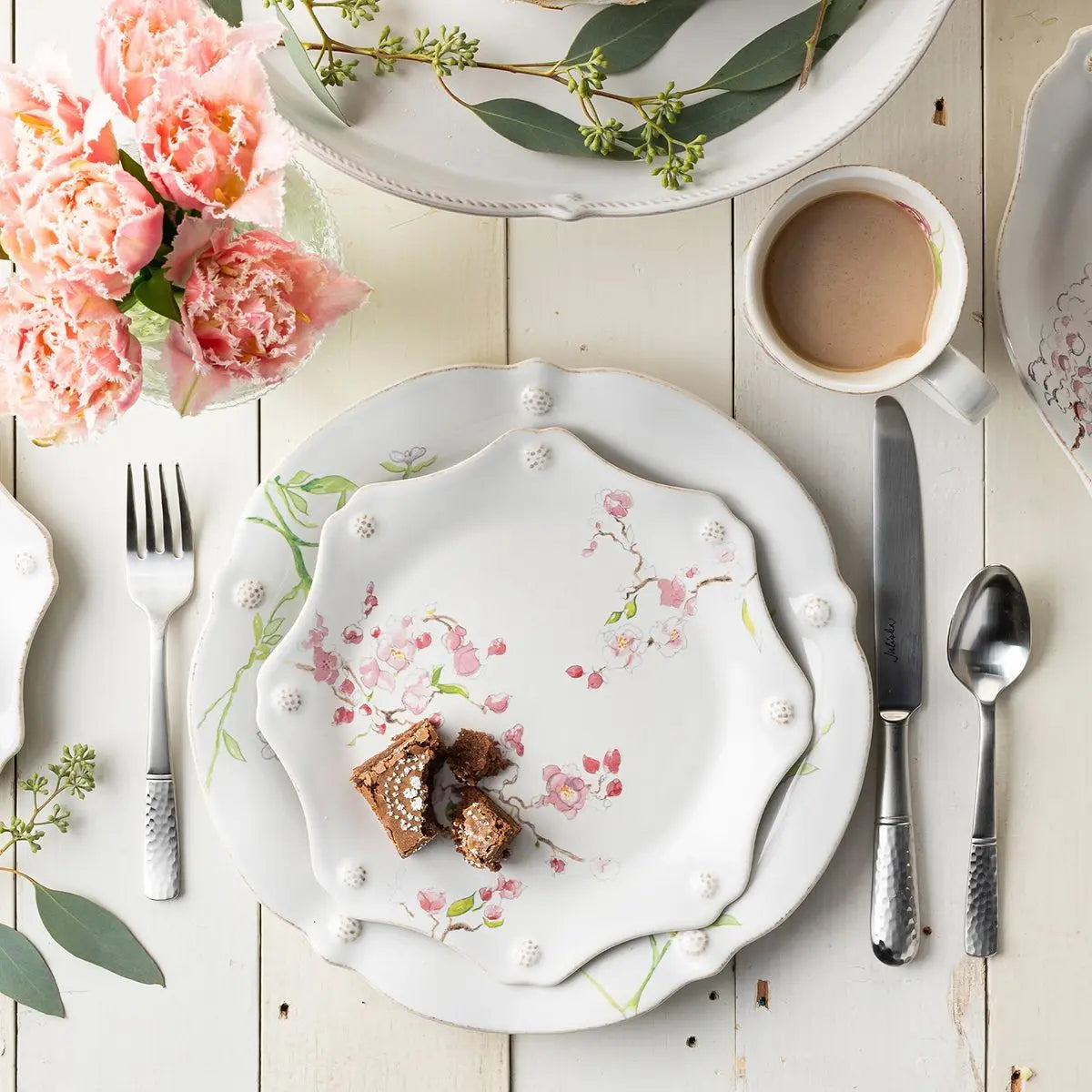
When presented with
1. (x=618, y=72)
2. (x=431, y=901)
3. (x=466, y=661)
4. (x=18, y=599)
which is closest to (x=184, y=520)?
(x=18, y=599)

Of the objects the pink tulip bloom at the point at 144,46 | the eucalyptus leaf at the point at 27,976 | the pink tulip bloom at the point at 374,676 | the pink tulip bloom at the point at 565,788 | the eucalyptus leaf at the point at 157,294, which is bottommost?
the eucalyptus leaf at the point at 27,976

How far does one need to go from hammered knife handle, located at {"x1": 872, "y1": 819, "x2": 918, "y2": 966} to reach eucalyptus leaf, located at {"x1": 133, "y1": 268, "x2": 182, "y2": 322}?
24.8 inches

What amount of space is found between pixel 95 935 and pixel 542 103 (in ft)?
2.41

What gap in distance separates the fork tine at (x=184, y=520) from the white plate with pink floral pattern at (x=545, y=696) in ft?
0.43

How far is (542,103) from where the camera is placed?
705 millimetres

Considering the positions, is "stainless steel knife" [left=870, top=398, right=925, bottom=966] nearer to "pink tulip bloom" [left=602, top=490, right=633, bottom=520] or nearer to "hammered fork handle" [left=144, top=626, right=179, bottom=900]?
"pink tulip bloom" [left=602, top=490, right=633, bottom=520]

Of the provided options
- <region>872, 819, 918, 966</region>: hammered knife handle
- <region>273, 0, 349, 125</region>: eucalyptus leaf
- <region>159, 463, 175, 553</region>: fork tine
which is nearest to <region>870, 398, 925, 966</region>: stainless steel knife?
<region>872, 819, 918, 966</region>: hammered knife handle

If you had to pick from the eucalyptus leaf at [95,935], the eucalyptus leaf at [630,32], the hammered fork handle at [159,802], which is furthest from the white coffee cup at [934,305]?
the eucalyptus leaf at [95,935]

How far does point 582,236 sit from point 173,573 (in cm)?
43

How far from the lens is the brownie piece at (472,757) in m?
0.81

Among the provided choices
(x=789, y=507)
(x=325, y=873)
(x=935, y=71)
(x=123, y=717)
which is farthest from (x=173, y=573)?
(x=935, y=71)

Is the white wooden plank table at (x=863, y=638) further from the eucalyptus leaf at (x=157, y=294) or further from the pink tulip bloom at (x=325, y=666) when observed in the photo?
the eucalyptus leaf at (x=157, y=294)

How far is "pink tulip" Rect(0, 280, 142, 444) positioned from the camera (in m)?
0.54

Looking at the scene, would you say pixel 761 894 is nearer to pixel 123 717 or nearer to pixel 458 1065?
pixel 458 1065
